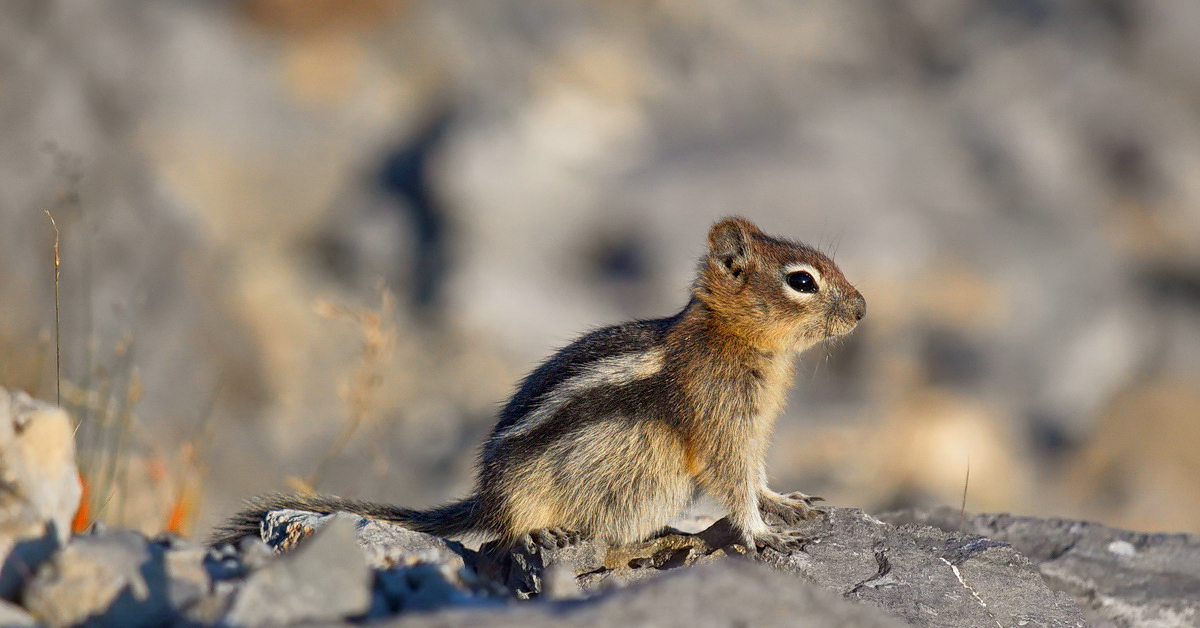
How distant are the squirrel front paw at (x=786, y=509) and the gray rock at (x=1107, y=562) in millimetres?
772

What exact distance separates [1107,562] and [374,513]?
3.68 metres

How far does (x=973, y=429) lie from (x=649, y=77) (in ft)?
21.1

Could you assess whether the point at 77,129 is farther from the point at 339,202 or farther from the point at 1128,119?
→ the point at 1128,119

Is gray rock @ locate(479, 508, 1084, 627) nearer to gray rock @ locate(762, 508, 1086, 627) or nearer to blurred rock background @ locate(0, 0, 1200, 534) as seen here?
gray rock @ locate(762, 508, 1086, 627)

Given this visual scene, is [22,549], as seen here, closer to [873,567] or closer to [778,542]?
[778,542]

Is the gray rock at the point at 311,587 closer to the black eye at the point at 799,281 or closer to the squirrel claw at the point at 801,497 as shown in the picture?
the squirrel claw at the point at 801,497

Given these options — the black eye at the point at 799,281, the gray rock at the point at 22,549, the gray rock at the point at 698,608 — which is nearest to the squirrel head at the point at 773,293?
the black eye at the point at 799,281

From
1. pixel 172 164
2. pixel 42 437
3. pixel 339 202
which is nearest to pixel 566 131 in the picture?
pixel 339 202

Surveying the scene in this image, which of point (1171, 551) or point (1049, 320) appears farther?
point (1049, 320)

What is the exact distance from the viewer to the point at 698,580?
2.98m

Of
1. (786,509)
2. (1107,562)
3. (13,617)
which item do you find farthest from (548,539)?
(1107,562)

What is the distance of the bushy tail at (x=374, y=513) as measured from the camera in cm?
503

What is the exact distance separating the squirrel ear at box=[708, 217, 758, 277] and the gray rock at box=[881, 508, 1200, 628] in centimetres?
161

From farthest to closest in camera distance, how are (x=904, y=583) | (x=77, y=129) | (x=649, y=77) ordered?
(x=649, y=77) → (x=77, y=129) → (x=904, y=583)
